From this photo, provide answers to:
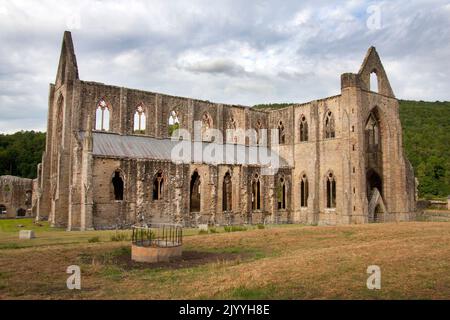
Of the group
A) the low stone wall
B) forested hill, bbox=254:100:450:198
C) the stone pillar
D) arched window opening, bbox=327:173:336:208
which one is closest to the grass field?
the low stone wall

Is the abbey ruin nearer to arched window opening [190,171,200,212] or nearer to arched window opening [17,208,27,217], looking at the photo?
arched window opening [190,171,200,212]

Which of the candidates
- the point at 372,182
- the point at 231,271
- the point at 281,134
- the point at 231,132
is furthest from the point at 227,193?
the point at 231,271

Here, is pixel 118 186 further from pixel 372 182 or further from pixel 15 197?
pixel 372 182

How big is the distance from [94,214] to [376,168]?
80.0 ft

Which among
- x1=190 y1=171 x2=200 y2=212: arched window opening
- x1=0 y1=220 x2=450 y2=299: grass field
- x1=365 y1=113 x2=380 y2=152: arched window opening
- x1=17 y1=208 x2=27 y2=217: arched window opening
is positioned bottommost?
x1=0 y1=220 x2=450 y2=299: grass field

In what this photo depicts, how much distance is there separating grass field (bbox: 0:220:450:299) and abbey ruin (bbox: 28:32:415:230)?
31.5 ft

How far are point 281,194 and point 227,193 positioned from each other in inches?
251

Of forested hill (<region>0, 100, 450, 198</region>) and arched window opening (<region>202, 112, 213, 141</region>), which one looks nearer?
arched window opening (<region>202, 112, 213, 141</region>)

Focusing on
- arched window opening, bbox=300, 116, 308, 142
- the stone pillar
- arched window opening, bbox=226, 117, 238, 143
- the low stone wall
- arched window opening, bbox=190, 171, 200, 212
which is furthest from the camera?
arched window opening, bbox=226, 117, 238, 143

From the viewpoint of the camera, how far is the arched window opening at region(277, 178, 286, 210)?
38.4m

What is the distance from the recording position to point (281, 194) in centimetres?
3888

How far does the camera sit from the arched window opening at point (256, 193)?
121 ft

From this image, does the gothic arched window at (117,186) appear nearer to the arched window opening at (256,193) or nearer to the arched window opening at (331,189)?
the arched window opening at (256,193)

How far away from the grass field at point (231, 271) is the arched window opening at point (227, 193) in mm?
15245
